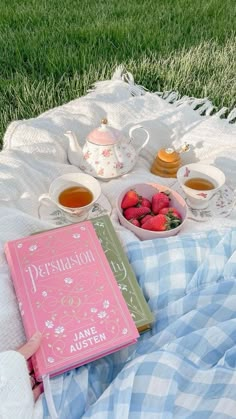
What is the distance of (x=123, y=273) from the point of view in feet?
3.28

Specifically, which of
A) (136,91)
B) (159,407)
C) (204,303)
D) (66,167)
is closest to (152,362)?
(159,407)

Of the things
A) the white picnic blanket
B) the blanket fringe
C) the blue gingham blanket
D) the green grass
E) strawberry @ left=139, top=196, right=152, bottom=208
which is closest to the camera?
the blue gingham blanket

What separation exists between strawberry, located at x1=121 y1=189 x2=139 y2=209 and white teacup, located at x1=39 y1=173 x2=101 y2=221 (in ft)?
0.24

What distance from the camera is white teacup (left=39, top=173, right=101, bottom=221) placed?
1143 millimetres

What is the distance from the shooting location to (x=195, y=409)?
2.47 ft

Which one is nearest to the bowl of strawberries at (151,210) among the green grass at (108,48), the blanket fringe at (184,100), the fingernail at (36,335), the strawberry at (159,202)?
the strawberry at (159,202)

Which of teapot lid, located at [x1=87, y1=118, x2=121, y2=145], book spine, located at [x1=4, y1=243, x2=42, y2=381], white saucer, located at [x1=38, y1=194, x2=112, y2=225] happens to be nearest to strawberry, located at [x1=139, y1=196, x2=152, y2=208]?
white saucer, located at [x1=38, y1=194, x2=112, y2=225]

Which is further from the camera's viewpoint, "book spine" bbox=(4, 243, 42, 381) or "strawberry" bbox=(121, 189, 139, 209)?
"strawberry" bbox=(121, 189, 139, 209)

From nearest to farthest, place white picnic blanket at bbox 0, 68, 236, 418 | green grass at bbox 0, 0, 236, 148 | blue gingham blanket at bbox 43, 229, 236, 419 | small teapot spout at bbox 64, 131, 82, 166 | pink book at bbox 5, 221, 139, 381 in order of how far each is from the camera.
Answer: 1. blue gingham blanket at bbox 43, 229, 236, 419
2. pink book at bbox 5, 221, 139, 381
3. white picnic blanket at bbox 0, 68, 236, 418
4. small teapot spout at bbox 64, 131, 82, 166
5. green grass at bbox 0, 0, 236, 148

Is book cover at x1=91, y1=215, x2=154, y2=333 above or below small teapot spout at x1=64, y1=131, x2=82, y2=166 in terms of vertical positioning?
below

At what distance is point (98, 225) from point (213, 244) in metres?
0.29

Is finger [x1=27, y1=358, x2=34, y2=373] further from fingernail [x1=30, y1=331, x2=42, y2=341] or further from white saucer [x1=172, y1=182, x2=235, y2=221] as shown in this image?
white saucer [x1=172, y1=182, x2=235, y2=221]

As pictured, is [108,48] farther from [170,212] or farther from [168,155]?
[170,212]

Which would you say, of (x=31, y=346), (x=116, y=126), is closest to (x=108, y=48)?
(x=116, y=126)
